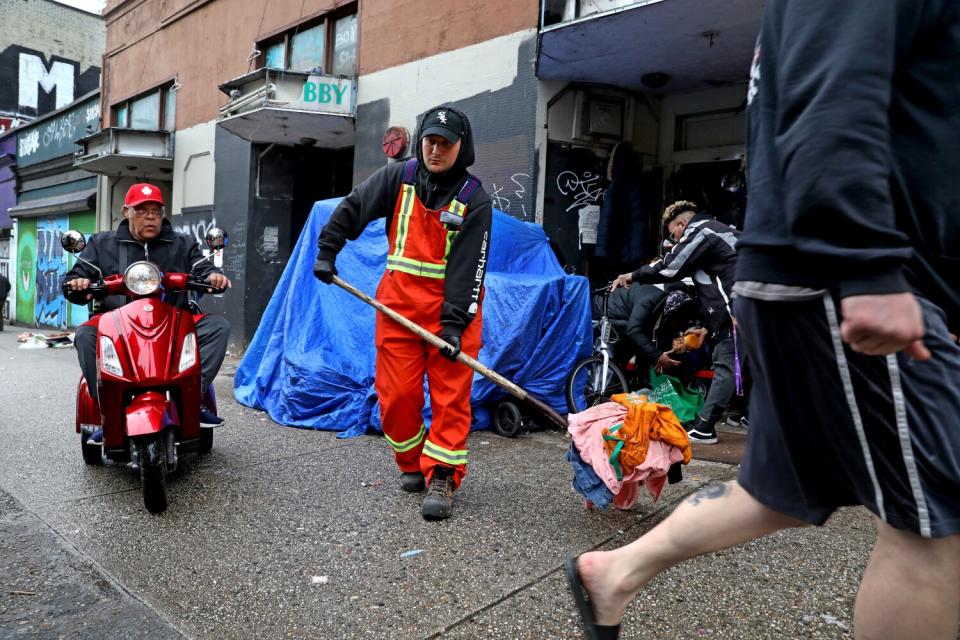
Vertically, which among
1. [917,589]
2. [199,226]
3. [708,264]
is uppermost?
[199,226]

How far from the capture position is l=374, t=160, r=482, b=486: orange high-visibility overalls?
10.8 feet

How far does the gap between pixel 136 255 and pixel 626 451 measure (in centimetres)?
280

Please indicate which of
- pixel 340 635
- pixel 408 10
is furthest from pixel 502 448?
pixel 408 10

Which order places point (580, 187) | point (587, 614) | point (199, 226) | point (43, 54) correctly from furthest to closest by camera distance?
point (43, 54) → point (199, 226) → point (580, 187) → point (587, 614)

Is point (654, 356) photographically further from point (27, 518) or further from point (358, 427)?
point (27, 518)

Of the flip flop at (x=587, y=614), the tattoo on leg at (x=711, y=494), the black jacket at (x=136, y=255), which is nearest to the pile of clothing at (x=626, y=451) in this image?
the flip flop at (x=587, y=614)

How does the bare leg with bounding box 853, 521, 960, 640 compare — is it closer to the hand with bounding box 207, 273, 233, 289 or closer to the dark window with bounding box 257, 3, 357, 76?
the hand with bounding box 207, 273, 233, 289

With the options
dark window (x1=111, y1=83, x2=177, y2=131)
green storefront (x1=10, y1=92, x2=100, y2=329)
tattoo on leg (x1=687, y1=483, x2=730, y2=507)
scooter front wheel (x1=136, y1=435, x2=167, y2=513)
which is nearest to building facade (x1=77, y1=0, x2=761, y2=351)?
dark window (x1=111, y1=83, x2=177, y2=131)

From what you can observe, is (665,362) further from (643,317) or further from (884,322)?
(884,322)

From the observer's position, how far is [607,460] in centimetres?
295

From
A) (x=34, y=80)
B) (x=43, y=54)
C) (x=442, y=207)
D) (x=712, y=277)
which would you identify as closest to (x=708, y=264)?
(x=712, y=277)

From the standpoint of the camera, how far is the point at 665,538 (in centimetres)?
160

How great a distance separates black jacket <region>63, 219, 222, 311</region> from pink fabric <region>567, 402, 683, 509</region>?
2.18 metres

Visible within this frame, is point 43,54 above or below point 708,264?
above
